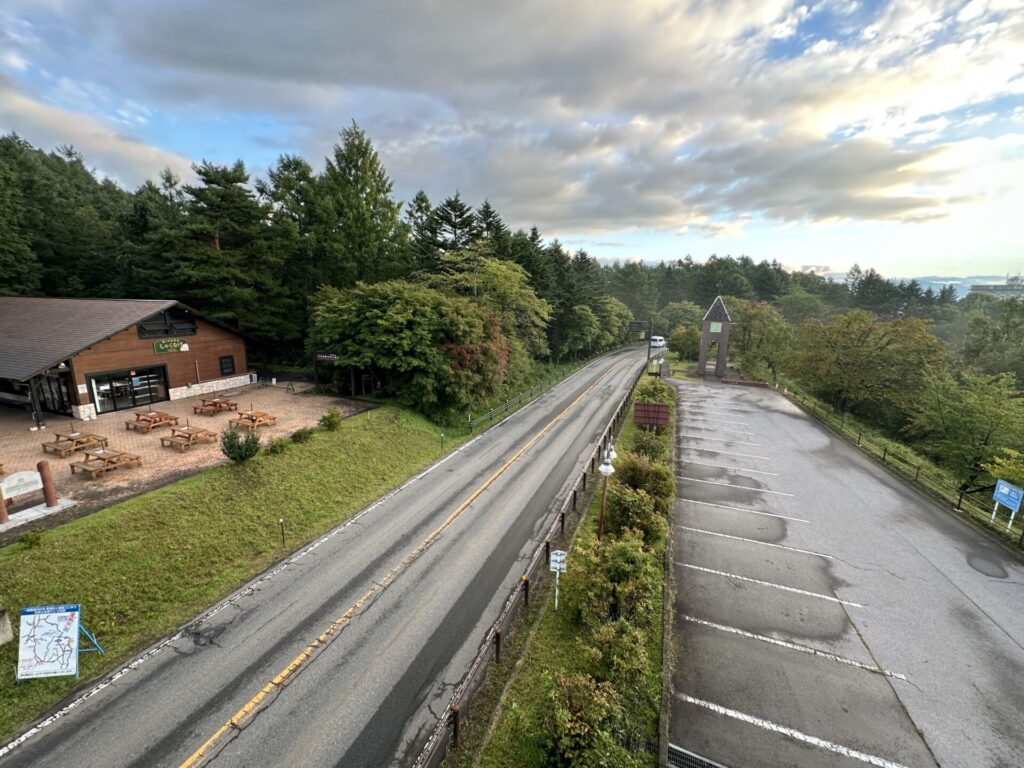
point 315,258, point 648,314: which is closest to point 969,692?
point 315,258

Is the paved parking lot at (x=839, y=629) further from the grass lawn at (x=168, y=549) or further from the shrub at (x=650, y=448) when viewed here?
the grass lawn at (x=168, y=549)

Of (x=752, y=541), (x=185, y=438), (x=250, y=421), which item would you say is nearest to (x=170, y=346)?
(x=250, y=421)

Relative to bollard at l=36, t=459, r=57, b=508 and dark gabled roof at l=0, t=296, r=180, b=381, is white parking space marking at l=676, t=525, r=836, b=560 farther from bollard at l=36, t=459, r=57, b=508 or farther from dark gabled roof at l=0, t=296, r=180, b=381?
dark gabled roof at l=0, t=296, r=180, b=381

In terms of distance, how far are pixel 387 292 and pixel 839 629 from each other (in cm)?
2413

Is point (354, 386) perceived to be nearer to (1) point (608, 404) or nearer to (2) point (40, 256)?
(1) point (608, 404)

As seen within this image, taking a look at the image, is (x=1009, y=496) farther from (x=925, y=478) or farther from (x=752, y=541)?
(x=752, y=541)

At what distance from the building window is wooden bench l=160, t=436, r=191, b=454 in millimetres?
9452

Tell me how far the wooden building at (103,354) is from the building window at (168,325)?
2cm

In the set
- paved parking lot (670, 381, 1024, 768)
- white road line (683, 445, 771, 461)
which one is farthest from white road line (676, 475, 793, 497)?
white road line (683, 445, 771, 461)

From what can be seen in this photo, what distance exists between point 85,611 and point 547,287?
43.8m

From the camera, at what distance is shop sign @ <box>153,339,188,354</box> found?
80.3ft

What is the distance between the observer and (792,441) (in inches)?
1037

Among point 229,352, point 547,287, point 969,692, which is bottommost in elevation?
point 969,692

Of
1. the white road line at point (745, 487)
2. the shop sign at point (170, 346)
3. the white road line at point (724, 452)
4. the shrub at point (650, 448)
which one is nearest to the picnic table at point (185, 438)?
the shop sign at point (170, 346)
